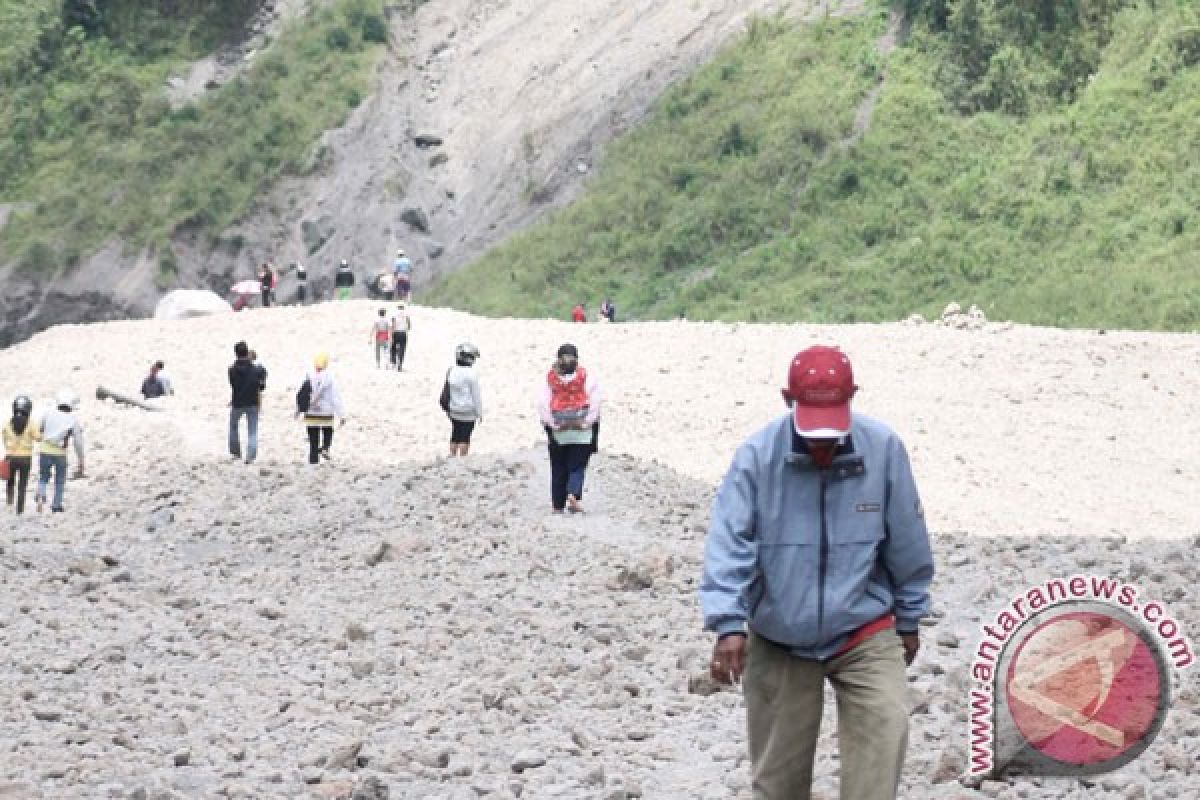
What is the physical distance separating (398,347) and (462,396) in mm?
15094

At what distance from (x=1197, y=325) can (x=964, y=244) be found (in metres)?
8.19

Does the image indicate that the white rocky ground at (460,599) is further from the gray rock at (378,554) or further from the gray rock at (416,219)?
the gray rock at (416,219)

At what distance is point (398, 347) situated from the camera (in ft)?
120

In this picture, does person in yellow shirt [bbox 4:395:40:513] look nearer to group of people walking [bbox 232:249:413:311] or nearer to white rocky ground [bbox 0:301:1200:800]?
white rocky ground [bbox 0:301:1200:800]

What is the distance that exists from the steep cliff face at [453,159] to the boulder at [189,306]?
9.39 metres

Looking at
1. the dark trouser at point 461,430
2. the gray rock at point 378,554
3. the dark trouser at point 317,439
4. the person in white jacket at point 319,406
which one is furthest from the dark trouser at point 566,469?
the dark trouser at point 317,439

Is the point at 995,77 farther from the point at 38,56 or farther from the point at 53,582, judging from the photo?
the point at 53,582

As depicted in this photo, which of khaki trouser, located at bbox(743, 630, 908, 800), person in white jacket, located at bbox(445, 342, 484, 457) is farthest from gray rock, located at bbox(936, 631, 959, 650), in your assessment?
person in white jacket, located at bbox(445, 342, 484, 457)

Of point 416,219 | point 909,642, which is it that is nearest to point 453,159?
point 416,219

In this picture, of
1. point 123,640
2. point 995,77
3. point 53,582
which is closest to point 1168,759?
point 123,640

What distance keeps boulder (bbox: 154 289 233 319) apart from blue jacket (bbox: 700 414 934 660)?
44.0 meters

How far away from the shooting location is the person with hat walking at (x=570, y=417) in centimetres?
1717

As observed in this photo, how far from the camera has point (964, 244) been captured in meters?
47.4

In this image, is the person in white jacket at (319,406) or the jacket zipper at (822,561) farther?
the person in white jacket at (319,406)
